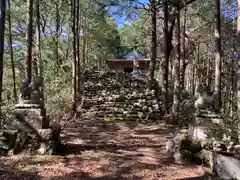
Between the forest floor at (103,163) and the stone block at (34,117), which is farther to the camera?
the stone block at (34,117)

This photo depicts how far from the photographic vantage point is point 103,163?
Answer: 18.1 ft

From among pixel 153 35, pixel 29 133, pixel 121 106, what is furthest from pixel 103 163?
pixel 153 35

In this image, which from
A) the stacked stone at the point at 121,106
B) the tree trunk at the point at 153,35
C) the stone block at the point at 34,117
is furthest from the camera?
the tree trunk at the point at 153,35

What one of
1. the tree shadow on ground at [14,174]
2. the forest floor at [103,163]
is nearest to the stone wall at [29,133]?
the forest floor at [103,163]

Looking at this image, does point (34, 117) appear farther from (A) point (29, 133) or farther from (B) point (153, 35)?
(B) point (153, 35)

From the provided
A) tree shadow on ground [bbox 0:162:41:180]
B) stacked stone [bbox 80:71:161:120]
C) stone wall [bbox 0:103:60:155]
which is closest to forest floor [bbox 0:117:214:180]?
tree shadow on ground [bbox 0:162:41:180]

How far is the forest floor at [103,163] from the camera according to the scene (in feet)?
15.9

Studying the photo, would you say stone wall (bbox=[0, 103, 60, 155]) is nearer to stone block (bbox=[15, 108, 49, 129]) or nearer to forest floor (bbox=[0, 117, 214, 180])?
stone block (bbox=[15, 108, 49, 129])

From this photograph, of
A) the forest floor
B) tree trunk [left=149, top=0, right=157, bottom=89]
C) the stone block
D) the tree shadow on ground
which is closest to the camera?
the tree shadow on ground

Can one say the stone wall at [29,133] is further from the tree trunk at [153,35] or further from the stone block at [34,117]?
the tree trunk at [153,35]

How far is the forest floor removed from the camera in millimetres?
4840

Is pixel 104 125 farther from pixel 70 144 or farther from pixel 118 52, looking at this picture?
pixel 118 52

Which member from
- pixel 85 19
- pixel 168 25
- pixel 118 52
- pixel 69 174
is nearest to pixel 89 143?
pixel 69 174

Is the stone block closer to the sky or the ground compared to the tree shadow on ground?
closer to the sky
